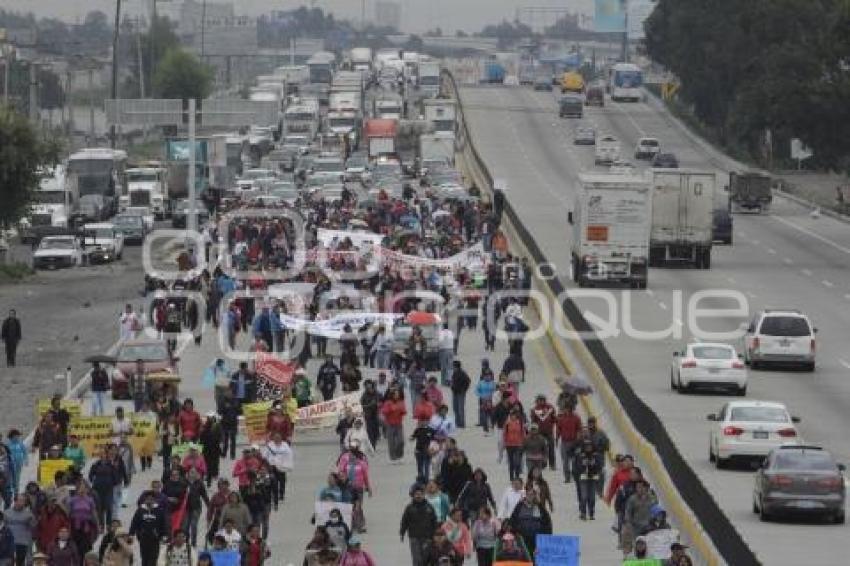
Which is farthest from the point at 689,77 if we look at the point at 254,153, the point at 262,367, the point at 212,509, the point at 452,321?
the point at 212,509

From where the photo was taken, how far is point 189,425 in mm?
36625

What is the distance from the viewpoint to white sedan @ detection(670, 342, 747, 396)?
4669cm

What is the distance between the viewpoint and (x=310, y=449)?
135 feet

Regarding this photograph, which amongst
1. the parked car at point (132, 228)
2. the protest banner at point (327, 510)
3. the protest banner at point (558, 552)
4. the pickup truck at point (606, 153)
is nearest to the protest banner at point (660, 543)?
the protest banner at point (558, 552)

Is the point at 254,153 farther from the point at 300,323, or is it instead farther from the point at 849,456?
the point at 849,456

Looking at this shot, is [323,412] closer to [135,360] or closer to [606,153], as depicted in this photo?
[135,360]

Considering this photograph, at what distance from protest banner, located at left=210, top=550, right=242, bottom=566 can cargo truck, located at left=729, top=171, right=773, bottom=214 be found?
73434 mm

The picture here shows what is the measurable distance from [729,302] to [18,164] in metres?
30.9

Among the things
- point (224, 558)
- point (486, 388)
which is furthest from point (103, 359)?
point (224, 558)

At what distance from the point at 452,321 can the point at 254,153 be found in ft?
294

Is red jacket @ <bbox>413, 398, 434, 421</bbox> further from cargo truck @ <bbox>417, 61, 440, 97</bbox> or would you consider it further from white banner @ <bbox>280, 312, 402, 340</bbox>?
cargo truck @ <bbox>417, 61, 440, 97</bbox>

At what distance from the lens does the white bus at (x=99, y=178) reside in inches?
4348

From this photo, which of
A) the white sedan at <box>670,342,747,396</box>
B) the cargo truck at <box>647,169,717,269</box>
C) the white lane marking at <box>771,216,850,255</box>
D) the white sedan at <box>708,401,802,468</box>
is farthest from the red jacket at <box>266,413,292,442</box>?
the white lane marking at <box>771,216,850,255</box>

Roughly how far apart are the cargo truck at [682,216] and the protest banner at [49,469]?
133 ft
